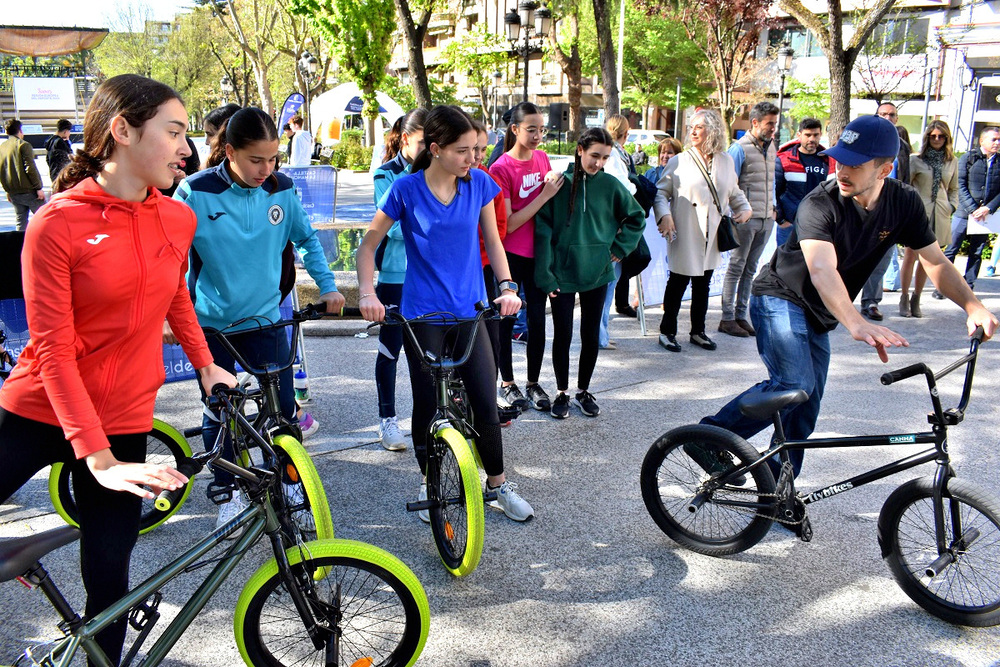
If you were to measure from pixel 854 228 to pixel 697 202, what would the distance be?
3.38m

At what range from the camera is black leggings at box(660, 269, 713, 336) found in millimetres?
7051

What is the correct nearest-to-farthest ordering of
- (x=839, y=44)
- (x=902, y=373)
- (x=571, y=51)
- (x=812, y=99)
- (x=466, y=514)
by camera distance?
(x=902, y=373) → (x=466, y=514) → (x=839, y=44) → (x=571, y=51) → (x=812, y=99)

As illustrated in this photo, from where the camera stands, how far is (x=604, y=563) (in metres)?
3.68

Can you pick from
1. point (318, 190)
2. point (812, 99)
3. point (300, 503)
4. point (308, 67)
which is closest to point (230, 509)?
point (300, 503)

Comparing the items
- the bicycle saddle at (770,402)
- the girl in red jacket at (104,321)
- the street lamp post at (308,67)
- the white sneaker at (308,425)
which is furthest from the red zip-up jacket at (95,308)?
the street lamp post at (308,67)

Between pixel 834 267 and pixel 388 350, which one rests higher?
pixel 834 267

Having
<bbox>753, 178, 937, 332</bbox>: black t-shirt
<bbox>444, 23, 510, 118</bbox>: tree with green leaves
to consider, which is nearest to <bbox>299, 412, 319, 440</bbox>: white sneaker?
<bbox>753, 178, 937, 332</bbox>: black t-shirt

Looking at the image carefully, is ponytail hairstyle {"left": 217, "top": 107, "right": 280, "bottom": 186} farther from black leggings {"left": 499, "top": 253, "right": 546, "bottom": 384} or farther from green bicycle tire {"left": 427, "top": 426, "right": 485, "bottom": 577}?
black leggings {"left": 499, "top": 253, "right": 546, "bottom": 384}

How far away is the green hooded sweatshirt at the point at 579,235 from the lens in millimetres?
5238

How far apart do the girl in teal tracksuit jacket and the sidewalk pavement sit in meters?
0.69

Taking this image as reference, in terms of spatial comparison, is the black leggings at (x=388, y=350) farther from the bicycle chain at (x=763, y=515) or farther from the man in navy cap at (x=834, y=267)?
the bicycle chain at (x=763, y=515)

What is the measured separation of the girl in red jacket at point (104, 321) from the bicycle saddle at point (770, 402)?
218 cm

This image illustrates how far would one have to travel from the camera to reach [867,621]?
3244mm

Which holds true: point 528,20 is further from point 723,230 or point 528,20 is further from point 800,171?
point 723,230
